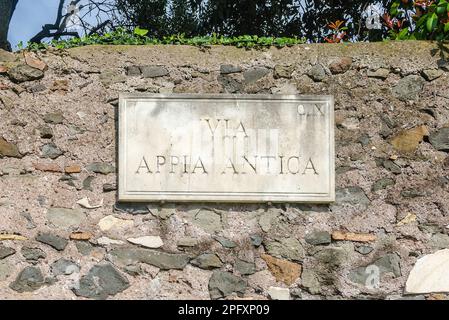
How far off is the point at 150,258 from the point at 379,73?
1855mm

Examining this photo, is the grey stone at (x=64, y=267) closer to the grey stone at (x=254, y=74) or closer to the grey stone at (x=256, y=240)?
the grey stone at (x=256, y=240)

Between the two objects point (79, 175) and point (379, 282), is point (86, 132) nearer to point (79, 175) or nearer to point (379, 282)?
point (79, 175)

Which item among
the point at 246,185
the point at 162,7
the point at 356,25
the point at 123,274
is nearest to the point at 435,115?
the point at 246,185

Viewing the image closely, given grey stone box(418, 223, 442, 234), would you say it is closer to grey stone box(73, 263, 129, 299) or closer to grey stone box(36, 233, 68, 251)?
grey stone box(73, 263, 129, 299)

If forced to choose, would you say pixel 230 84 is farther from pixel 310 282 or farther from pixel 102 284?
pixel 102 284

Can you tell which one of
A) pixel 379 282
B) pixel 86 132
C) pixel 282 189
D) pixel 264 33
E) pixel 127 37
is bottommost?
pixel 379 282

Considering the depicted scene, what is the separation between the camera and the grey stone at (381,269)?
479 cm

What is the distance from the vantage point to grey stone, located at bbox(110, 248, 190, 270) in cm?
474

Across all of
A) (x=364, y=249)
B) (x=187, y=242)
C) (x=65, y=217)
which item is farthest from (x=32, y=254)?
(x=364, y=249)

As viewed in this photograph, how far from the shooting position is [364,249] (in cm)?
482

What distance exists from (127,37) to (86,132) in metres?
0.72

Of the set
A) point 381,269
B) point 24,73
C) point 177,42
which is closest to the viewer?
point 381,269

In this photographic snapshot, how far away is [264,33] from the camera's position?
9266 mm

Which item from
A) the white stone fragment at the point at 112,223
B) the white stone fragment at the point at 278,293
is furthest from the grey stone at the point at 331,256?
the white stone fragment at the point at 112,223
